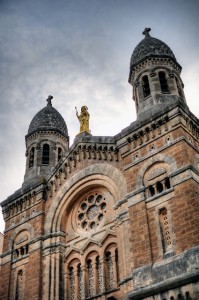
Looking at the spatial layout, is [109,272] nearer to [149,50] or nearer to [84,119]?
[84,119]

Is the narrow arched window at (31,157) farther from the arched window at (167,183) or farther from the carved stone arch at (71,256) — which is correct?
the arched window at (167,183)

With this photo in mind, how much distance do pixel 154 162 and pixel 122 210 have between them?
2670 mm

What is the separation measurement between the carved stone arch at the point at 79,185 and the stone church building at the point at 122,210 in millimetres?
54

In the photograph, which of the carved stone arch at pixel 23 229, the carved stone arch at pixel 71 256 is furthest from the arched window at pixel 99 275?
the carved stone arch at pixel 23 229

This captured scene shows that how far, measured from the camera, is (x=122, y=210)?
18.9 m

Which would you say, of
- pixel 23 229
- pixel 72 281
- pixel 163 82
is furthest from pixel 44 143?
pixel 72 281

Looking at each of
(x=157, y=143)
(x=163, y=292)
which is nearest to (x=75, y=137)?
(x=157, y=143)

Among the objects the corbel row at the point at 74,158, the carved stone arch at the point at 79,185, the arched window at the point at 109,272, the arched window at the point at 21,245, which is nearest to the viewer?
the arched window at the point at 109,272

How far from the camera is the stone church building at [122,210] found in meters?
16.0

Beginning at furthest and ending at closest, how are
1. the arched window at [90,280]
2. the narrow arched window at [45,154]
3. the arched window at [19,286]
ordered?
the narrow arched window at [45,154] → the arched window at [19,286] → the arched window at [90,280]

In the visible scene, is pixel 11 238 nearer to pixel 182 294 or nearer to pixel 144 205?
pixel 144 205

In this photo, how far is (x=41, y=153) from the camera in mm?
27000

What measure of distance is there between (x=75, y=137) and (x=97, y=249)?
22.5 ft

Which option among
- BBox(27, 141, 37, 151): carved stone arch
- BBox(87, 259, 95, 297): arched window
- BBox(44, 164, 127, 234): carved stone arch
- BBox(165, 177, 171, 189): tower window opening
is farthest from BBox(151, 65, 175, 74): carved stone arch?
BBox(87, 259, 95, 297): arched window
